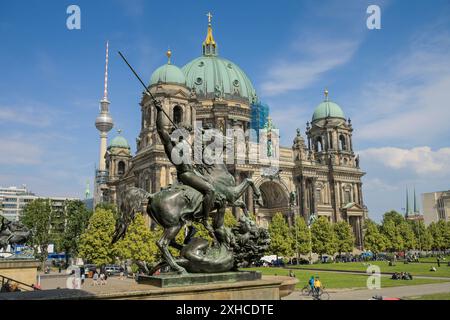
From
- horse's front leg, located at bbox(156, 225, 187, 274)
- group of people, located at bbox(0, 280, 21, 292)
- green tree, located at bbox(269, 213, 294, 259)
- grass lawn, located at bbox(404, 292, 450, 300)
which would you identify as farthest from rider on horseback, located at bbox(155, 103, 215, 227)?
green tree, located at bbox(269, 213, 294, 259)

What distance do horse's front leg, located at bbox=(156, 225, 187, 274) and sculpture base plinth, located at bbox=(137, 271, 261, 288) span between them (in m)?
0.22

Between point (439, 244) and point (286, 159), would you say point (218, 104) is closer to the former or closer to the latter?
point (286, 159)

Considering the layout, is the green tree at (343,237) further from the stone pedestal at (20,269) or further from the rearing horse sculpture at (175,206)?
the rearing horse sculpture at (175,206)

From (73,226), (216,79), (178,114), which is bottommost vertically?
(73,226)

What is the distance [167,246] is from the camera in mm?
11359

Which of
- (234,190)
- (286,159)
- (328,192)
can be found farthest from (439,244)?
(234,190)

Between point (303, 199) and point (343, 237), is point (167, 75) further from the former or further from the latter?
point (343, 237)

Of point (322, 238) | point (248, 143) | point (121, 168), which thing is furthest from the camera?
point (121, 168)

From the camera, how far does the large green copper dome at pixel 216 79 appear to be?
89562mm

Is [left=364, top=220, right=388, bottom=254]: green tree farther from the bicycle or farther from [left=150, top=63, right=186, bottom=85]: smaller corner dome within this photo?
the bicycle

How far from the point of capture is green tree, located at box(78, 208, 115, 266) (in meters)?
52.7

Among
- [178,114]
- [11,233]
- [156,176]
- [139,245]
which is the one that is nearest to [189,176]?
[11,233]

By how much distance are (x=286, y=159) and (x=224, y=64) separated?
2892 cm

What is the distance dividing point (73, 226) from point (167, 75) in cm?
3127
